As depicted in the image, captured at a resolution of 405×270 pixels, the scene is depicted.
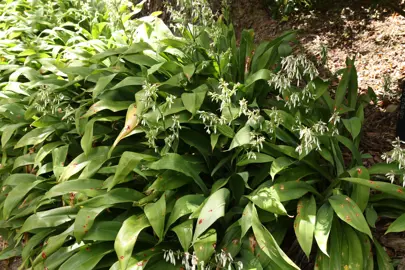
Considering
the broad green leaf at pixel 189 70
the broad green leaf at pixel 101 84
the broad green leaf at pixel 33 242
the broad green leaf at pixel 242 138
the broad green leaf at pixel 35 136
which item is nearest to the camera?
the broad green leaf at pixel 242 138

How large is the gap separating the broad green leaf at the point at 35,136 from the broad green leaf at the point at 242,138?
1529 mm

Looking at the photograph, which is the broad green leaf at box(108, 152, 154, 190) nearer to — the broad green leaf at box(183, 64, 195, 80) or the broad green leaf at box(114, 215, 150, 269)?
the broad green leaf at box(114, 215, 150, 269)

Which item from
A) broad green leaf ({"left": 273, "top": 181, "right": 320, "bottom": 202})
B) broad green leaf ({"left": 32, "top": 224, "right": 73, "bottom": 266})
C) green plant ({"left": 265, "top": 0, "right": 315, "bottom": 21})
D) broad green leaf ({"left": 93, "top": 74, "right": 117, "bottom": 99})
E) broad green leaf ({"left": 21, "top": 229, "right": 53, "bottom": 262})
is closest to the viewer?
broad green leaf ({"left": 273, "top": 181, "right": 320, "bottom": 202})

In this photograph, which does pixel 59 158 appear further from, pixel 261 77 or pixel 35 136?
pixel 261 77

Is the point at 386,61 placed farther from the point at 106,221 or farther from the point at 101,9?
the point at 101,9

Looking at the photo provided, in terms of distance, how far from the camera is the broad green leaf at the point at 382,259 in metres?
2.15

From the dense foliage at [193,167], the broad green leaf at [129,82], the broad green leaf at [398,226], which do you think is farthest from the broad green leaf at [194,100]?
the broad green leaf at [398,226]

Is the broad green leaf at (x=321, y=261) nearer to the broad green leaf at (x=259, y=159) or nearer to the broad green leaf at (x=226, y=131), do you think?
the broad green leaf at (x=259, y=159)

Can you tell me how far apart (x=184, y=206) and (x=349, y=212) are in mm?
836

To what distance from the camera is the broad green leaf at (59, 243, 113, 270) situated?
2340 mm

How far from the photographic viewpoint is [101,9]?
523cm

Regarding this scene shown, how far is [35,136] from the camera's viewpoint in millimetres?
3297

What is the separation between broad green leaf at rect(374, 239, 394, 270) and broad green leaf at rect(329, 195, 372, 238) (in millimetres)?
210

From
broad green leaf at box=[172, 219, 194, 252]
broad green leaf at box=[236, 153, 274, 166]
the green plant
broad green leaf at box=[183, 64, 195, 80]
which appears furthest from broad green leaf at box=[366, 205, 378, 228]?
the green plant
